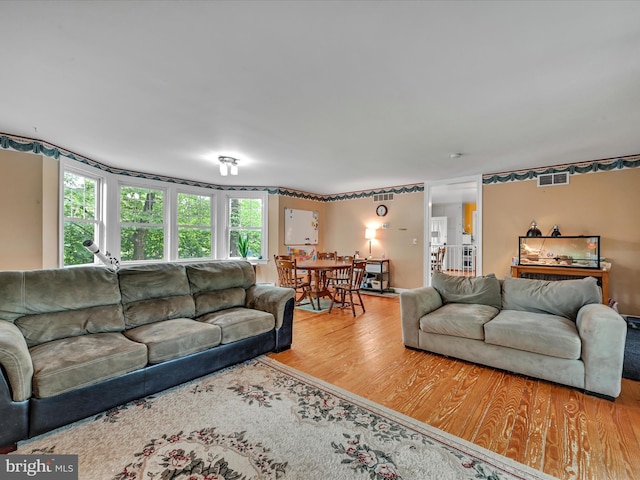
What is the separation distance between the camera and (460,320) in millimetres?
2844

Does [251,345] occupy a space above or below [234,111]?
below

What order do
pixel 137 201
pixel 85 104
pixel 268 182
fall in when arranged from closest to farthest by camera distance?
pixel 85 104 → pixel 137 201 → pixel 268 182

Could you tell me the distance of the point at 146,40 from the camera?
1768 millimetres

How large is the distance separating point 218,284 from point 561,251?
507 cm

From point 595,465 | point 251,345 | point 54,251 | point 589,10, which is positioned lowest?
point 595,465

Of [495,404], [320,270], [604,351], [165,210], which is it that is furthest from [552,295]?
[165,210]

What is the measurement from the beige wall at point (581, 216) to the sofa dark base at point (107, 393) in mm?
4404

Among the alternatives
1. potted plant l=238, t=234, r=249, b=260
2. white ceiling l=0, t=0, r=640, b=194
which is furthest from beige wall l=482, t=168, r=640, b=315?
potted plant l=238, t=234, r=249, b=260

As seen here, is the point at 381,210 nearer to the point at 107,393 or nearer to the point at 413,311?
the point at 413,311

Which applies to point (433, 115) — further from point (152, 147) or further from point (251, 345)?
point (152, 147)

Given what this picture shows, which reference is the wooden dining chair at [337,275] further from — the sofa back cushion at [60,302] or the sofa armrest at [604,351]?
the sofa back cushion at [60,302]

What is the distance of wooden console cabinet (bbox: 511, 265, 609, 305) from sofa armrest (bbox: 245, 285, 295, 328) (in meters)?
3.76

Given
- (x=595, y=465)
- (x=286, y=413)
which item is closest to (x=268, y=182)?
(x=286, y=413)

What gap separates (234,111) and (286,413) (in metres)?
2.52
